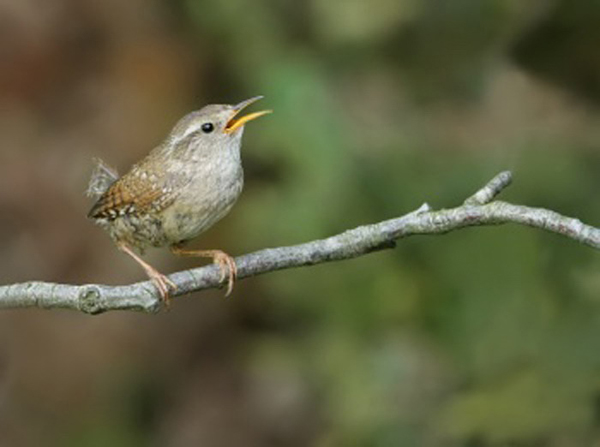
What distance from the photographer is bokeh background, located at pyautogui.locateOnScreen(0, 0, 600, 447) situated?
5.96 metres

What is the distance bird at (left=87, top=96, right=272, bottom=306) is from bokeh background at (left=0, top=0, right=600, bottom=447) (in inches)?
69.1

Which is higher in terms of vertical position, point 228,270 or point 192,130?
point 192,130

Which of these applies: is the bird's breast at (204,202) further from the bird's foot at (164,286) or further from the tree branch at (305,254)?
the tree branch at (305,254)

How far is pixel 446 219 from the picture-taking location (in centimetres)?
364

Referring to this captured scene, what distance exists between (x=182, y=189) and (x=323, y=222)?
78.7 inches

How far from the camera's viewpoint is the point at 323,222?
20.9 ft

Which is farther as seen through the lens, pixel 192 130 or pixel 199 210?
pixel 192 130

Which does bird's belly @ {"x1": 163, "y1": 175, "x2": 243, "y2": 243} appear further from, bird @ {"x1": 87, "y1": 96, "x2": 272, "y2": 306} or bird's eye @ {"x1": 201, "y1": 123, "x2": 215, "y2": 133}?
bird's eye @ {"x1": 201, "y1": 123, "x2": 215, "y2": 133}

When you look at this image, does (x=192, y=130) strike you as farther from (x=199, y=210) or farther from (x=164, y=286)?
(x=164, y=286)

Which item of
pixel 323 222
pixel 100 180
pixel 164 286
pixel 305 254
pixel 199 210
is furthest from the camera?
pixel 323 222

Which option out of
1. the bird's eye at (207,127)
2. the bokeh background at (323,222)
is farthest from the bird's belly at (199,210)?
the bokeh background at (323,222)

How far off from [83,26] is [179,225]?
4866 millimetres

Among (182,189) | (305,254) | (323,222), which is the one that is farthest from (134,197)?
(323,222)

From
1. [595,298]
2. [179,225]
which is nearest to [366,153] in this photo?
[595,298]
